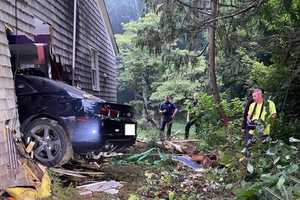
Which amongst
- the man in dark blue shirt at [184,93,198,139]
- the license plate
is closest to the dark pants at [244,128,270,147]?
the license plate

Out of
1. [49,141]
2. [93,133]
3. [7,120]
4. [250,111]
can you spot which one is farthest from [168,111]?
[7,120]

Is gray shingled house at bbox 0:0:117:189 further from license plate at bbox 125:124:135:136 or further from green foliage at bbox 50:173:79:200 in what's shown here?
license plate at bbox 125:124:135:136

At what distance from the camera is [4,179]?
5.77m

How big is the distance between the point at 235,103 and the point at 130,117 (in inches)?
274

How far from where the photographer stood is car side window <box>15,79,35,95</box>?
301 inches

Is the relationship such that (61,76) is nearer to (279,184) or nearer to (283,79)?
(283,79)

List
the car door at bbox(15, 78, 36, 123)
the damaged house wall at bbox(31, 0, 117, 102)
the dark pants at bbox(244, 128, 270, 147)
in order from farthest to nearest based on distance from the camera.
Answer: the damaged house wall at bbox(31, 0, 117, 102), the car door at bbox(15, 78, 36, 123), the dark pants at bbox(244, 128, 270, 147)

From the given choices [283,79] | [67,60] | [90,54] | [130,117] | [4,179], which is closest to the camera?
[4,179]

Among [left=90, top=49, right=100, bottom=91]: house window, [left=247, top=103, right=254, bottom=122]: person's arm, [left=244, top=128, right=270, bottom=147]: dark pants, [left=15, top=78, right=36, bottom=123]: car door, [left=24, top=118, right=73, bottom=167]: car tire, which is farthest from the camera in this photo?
[left=90, top=49, right=100, bottom=91]: house window

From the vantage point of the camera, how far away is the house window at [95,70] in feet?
55.2

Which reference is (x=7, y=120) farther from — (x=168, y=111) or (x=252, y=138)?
(x=168, y=111)

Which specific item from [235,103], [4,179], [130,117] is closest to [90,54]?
[235,103]

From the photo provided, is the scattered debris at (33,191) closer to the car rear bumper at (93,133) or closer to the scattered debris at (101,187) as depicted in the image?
the scattered debris at (101,187)

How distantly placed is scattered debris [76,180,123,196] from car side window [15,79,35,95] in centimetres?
191
